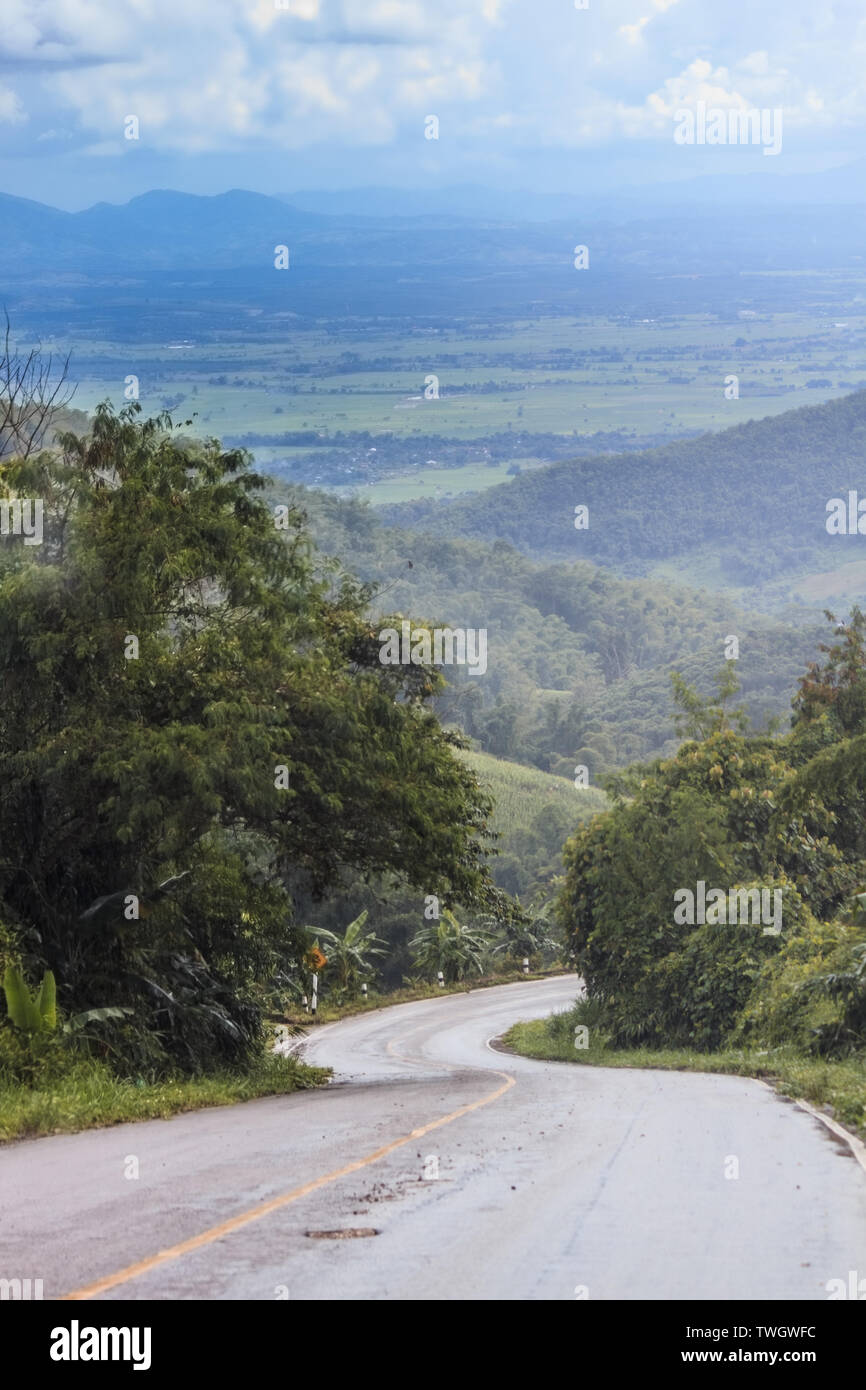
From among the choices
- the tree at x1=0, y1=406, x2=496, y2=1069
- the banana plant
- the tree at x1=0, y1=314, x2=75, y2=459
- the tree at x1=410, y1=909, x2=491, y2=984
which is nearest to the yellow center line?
the banana plant

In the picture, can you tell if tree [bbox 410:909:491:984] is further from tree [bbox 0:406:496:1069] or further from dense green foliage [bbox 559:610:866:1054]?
tree [bbox 0:406:496:1069]

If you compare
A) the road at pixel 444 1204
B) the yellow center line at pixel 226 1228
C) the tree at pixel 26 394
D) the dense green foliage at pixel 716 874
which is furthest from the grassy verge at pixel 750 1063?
the tree at pixel 26 394

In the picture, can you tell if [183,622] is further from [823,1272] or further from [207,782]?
[823,1272]

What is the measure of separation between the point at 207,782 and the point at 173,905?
308 centimetres

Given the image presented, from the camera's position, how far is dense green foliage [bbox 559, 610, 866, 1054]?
1281 inches

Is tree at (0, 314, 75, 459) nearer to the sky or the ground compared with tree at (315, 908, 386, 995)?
nearer to the sky

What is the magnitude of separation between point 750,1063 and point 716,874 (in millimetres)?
13657

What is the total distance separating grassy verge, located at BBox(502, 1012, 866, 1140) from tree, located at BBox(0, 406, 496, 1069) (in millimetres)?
5314

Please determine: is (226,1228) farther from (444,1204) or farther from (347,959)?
(347,959)

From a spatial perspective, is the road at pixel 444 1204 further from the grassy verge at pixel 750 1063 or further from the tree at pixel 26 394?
the tree at pixel 26 394

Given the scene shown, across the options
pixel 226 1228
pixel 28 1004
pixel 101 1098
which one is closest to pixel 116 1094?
pixel 101 1098

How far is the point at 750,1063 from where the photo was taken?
24.1 metres
